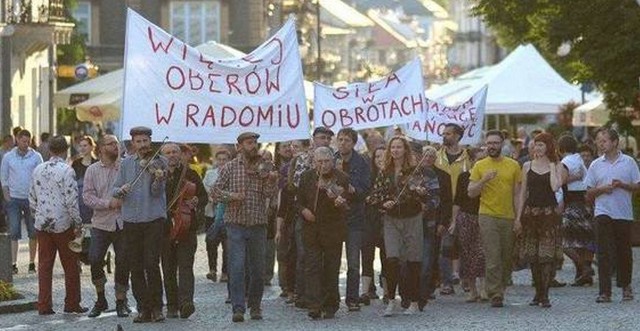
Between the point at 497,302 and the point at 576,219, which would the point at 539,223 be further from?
the point at 576,219

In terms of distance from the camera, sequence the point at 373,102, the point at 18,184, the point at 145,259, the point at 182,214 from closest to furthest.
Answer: the point at 145,259
the point at 182,214
the point at 373,102
the point at 18,184

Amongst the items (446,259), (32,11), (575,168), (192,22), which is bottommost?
(446,259)

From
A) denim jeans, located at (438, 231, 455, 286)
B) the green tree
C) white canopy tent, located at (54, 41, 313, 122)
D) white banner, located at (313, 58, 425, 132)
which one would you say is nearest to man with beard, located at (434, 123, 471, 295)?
denim jeans, located at (438, 231, 455, 286)

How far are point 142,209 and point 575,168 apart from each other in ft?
21.4

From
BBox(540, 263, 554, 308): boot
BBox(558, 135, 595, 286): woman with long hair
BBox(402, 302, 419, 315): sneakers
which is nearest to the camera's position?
BBox(402, 302, 419, 315): sneakers

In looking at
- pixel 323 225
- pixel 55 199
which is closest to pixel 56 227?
pixel 55 199

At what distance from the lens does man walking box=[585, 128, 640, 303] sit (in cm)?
2062

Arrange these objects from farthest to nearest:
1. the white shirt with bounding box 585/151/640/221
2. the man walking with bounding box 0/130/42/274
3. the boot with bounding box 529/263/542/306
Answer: the man walking with bounding box 0/130/42/274 → the white shirt with bounding box 585/151/640/221 → the boot with bounding box 529/263/542/306

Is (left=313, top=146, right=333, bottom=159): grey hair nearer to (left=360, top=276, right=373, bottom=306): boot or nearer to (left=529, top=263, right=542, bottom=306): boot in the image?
(left=360, top=276, right=373, bottom=306): boot

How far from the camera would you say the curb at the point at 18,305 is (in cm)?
1992

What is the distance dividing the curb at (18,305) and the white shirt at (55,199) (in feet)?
2.82

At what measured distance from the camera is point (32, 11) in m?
45.8

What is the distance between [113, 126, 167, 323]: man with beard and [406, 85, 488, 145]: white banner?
30.2ft

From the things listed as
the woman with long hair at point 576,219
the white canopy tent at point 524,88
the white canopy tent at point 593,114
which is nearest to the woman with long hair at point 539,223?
the woman with long hair at point 576,219
